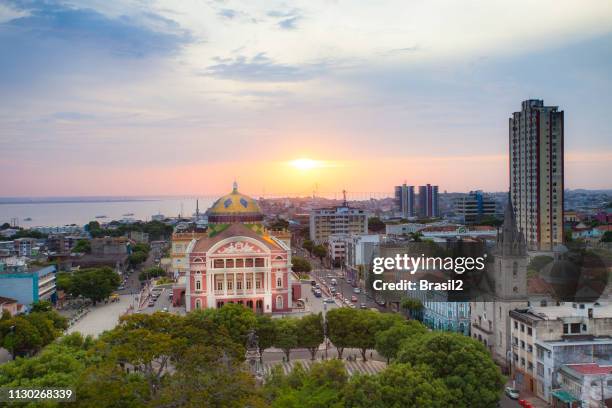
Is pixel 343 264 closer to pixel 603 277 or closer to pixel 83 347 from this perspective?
pixel 603 277

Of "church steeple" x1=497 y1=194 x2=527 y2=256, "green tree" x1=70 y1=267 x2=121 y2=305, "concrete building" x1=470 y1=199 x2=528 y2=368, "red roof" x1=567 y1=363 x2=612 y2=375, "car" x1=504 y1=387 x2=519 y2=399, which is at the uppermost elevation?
"church steeple" x1=497 y1=194 x2=527 y2=256

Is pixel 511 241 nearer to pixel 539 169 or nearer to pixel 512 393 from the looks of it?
pixel 512 393

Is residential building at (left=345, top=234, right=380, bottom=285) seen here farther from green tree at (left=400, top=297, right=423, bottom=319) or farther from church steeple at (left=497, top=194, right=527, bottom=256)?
church steeple at (left=497, top=194, right=527, bottom=256)

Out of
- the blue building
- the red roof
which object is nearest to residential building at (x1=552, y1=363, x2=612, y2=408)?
the red roof

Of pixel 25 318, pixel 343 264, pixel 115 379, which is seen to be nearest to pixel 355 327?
pixel 115 379

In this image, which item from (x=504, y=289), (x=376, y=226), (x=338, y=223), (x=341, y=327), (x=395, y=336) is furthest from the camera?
(x=376, y=226)

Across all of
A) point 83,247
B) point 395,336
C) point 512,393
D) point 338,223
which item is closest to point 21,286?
point 395,336
